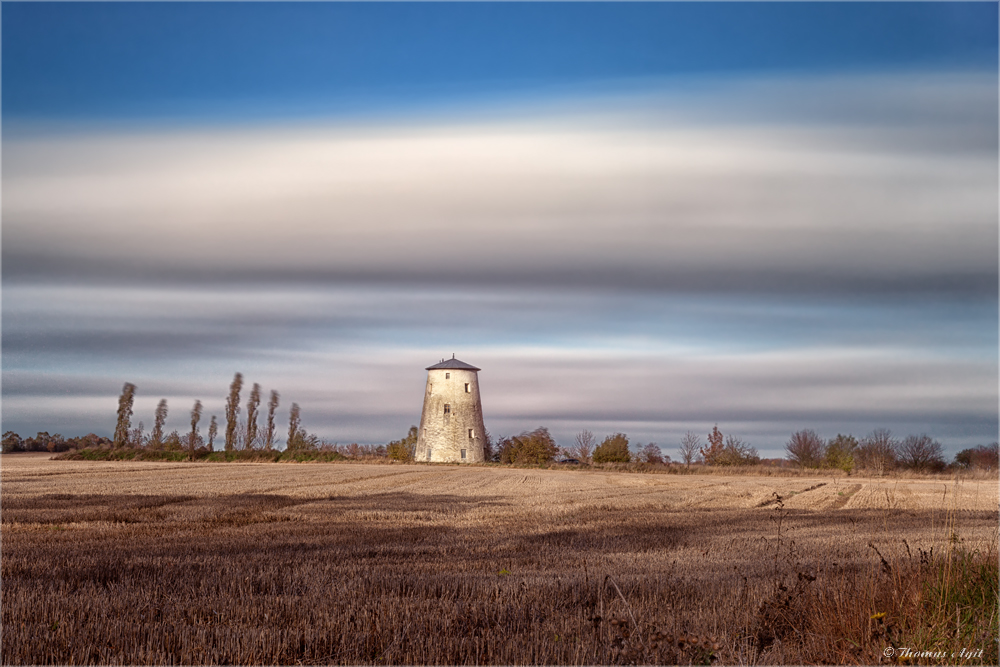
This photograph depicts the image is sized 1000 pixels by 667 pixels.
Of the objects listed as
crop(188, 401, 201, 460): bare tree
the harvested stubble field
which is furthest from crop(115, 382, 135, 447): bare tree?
the harvested stubble field

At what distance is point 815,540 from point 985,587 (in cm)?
903

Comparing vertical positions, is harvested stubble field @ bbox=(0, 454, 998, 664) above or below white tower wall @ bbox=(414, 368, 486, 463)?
below

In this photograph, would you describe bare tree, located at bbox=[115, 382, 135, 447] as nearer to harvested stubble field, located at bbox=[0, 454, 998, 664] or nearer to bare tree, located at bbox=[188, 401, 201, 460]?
Result: bare tree, located at bbox=[188, 401, 201, 460]

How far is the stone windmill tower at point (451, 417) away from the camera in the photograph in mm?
75062

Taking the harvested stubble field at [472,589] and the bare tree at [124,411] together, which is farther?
the bare tree at [124,411]

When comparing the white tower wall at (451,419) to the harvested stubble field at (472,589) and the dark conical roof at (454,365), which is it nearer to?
the dark conical roof at (454,365)

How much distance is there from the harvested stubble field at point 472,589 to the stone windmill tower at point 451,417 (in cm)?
5189

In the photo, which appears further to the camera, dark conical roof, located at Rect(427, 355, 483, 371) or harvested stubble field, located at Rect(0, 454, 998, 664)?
dark conical roof, located at Rect(427, 355, 483, 371)

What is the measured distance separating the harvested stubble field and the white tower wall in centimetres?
5185

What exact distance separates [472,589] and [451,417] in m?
65.3

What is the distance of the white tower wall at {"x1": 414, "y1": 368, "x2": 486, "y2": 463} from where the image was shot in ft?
246

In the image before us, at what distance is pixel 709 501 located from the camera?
31.8m

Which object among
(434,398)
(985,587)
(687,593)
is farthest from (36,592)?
(434,398)

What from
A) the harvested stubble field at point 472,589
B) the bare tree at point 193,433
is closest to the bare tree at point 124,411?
the bare tree at point 193,433
